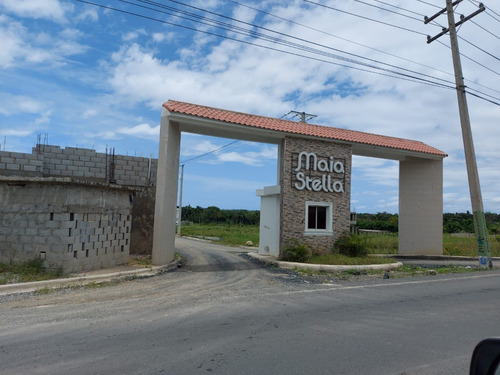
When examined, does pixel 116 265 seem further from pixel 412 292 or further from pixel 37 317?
pixel 412 292

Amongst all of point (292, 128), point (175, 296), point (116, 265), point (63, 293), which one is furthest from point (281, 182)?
point (63, 293)

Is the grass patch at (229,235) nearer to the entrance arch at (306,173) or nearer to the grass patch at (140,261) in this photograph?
the entrance arch at (306,173)

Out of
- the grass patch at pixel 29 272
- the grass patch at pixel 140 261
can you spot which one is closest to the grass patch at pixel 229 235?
the grass patch at pixel 140 261

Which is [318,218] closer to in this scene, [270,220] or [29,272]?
[270,220]

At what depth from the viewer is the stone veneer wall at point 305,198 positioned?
16438 mm

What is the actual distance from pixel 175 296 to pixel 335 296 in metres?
3.85

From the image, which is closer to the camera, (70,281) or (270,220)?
(70,281)

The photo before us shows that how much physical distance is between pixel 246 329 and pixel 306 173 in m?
11.2

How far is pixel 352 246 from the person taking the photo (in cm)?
1700

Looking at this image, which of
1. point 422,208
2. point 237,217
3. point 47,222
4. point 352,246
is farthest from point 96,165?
point 237,217

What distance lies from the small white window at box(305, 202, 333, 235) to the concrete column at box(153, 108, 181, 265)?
576 centimetres

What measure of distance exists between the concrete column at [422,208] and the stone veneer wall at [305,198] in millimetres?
5374

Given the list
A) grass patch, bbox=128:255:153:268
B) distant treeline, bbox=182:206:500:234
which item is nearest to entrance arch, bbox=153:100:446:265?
grass patch, bbox=128:255:153:268

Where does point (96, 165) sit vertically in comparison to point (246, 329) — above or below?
above
